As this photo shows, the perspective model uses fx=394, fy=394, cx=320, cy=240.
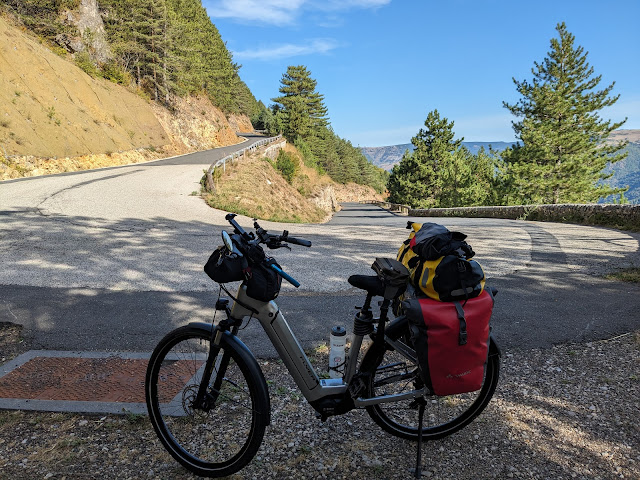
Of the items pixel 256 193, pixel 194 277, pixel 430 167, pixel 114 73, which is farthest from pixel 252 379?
pixel 430 167

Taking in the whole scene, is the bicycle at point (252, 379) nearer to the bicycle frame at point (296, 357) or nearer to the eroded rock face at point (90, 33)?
the bicycle frame at point (296, 357)

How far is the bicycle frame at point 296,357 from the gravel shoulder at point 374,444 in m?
0.44

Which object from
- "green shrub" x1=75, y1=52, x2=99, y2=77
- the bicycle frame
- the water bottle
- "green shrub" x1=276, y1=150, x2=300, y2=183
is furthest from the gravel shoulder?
"green shrub" x1=75, y1=52, x2=99, y2=77

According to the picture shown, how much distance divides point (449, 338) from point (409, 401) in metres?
0.78

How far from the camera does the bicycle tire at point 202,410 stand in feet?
7.91

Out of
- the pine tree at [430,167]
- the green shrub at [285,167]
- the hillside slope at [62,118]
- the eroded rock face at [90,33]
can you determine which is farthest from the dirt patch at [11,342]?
the pine tree at [430,167]

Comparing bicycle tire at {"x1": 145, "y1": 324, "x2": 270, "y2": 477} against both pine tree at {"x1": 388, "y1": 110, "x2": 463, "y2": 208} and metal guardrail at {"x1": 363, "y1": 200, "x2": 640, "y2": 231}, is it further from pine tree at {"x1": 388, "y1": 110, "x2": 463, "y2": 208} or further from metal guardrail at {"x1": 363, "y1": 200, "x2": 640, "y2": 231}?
pine tree at {"x1": 388, "y1": 110, "x2": 463, "y2": 208}

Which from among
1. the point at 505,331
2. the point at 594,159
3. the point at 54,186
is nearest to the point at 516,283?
the point at 505,331

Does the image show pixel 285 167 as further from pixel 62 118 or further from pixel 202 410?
pixel 202 410

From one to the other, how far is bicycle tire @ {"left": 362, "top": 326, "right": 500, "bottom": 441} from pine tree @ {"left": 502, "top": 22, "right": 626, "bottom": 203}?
35062 mm

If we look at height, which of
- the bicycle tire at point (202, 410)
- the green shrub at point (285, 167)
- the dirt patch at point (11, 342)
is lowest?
the dirt patch at point (11, 342)

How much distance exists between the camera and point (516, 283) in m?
6.55

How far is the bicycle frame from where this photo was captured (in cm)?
240

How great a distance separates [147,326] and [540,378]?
13.9 ft
